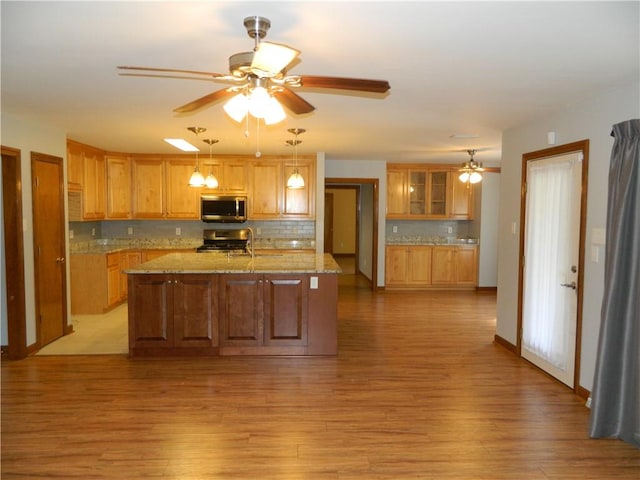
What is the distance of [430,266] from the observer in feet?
26.7

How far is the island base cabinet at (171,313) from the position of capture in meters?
4.27

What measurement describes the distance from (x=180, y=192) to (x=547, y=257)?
541 cm

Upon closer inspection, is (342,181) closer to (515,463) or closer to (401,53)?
(401,53)

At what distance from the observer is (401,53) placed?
2.54m

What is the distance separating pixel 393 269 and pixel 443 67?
5.60m

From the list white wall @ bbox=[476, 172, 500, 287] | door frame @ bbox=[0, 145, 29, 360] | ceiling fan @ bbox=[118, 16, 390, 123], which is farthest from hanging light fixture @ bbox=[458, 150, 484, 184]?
door frame @ bbox=[0, 145, 29, 360]

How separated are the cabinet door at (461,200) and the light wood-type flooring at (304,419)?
3.92 metres

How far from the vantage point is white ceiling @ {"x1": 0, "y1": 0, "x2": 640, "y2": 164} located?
203 cm

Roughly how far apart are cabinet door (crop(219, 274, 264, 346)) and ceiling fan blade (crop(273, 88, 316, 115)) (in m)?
2.10

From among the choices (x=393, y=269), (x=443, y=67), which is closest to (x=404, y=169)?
(x=393, y=269)

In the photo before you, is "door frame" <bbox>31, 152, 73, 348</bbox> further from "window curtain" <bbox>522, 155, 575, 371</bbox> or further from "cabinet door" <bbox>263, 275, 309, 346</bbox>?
"window curtain" <bbox>522, 155, 575, 371</bbox>

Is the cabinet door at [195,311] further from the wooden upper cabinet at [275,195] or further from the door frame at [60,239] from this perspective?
the wooden upper cabinet at [275,195]

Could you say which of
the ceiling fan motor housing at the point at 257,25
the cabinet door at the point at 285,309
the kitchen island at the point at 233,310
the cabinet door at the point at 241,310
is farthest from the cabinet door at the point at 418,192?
the ceiling fan motor housing at the point at 257,25

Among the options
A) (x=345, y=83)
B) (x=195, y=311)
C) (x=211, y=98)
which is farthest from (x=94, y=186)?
(x=345, y=83)
